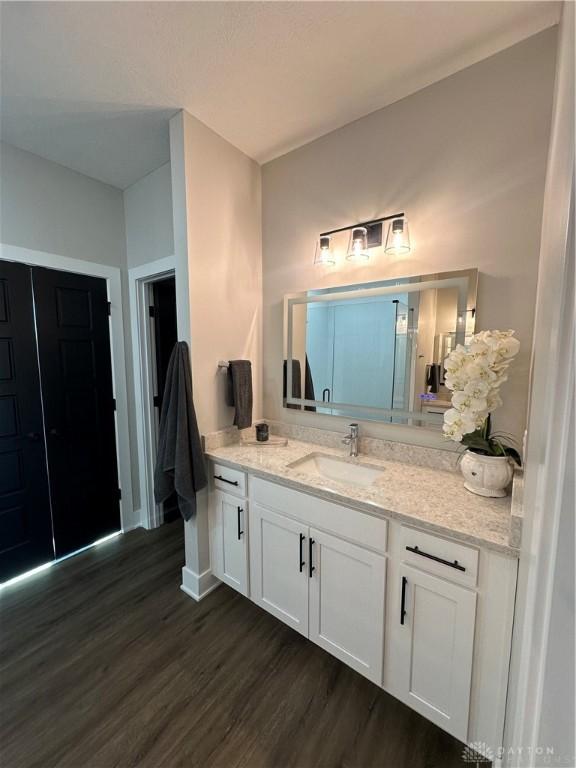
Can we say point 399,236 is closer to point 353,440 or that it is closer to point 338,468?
point 353,440

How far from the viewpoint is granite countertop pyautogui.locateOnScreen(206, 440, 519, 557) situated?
1.09m

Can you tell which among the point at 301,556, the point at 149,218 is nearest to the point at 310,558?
the point at 301,556

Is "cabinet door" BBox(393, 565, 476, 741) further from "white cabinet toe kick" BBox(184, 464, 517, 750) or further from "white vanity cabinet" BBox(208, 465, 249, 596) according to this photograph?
"white vanity cabinet" BBox(208, 465, 249, 596)

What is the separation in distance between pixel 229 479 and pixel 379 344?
3.80ft

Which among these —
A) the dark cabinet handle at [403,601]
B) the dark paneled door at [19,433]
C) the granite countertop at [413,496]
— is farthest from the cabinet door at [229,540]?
the dark paneled door at [19,433]

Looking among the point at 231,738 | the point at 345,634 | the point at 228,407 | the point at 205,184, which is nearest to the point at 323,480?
the point at 345,634

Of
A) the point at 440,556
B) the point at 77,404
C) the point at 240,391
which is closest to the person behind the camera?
the point at 440,556

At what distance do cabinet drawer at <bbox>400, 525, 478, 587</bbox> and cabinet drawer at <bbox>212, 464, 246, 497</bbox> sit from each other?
873mm

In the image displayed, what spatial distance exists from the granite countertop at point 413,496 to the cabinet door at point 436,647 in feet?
0.71

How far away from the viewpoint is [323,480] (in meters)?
1.49

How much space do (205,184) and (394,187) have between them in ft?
3.53

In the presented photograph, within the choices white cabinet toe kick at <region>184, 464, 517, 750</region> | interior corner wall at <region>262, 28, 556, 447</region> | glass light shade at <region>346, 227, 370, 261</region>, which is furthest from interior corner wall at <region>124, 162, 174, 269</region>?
white cabinet toe kick at <region>184, 464, 517, 750</region>

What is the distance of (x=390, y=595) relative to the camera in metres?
1.26

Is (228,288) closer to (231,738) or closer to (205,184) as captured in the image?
(205,184)
